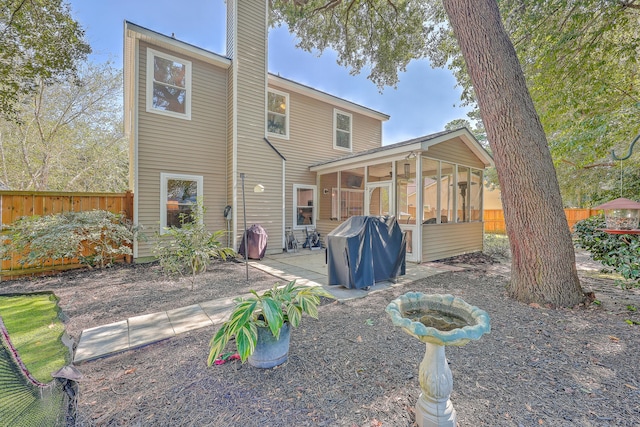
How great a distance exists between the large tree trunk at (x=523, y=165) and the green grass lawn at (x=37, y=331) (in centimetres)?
579

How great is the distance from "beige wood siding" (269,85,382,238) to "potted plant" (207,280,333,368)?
6.52 m

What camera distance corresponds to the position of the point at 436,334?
4.87 ft

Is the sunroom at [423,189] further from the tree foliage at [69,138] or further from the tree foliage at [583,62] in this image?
the tree foliage at [69,138]

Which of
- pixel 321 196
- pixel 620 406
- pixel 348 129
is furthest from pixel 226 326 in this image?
pixel 348 129

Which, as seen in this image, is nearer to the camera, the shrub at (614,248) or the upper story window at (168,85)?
the shrub at (614,248)

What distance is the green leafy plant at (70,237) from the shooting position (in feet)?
16.3

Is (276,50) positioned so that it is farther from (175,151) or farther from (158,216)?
A: (158,216)

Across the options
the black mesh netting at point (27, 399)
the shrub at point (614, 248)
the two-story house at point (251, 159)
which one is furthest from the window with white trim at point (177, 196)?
the shrub at point (614, 248)

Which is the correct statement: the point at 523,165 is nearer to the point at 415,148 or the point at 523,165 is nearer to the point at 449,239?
the point at 415,148

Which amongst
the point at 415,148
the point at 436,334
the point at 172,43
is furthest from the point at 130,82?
the point at 436,334

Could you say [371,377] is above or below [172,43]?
below

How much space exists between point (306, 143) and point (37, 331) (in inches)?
331

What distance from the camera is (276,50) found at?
31.9 ft

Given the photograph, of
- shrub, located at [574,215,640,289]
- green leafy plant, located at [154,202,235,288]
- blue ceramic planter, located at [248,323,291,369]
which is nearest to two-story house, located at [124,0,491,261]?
green leafy plant, located at [154,202,235,288]
